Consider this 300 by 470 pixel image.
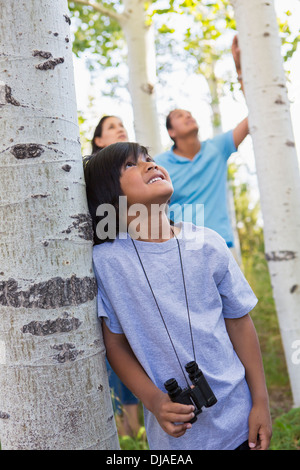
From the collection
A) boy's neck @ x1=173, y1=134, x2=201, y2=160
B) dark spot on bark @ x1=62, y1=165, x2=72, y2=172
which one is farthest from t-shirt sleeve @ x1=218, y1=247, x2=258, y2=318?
boy's neck @ x1=173, y1=134, x2=201, y2=160

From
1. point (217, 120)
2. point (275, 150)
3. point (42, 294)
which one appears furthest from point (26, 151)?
point (217, 120)

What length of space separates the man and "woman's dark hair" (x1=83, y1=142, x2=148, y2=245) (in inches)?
53.3

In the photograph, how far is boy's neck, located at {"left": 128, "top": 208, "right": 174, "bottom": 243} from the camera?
5.60 ft

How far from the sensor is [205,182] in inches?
132

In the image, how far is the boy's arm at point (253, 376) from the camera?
1.57m

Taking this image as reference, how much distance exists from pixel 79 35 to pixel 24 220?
25.3 feet

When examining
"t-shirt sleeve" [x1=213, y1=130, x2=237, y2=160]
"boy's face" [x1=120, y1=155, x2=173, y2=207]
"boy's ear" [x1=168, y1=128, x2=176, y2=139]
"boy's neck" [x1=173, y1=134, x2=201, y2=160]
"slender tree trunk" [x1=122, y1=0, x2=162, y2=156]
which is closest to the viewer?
"boy's face" [x1=120, y1=155, x2=173, y2=207]

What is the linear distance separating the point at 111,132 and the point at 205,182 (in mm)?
870

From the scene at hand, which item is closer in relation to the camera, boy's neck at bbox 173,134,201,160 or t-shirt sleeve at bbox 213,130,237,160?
t-shirt sleeve at bbox 213,130,237,160

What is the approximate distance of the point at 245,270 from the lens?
21.5 ft

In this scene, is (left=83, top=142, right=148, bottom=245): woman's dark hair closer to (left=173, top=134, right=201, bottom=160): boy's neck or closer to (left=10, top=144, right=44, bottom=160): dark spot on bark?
(left=10, top=144, right=44, bottom=160): dark spot on bark

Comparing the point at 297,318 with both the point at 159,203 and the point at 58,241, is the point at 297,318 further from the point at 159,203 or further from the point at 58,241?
the point at 58,241

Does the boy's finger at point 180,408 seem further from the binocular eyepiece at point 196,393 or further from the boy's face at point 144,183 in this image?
the boy's face at point 144,183

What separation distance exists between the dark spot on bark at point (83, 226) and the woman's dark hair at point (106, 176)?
0.19m
